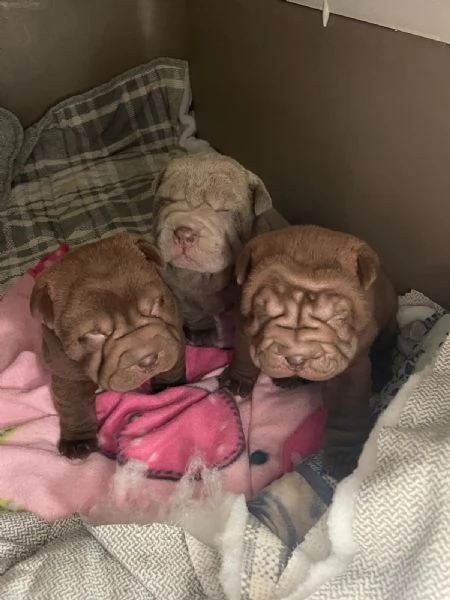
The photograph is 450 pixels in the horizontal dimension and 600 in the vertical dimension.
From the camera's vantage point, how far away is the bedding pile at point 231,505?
3.62 ft

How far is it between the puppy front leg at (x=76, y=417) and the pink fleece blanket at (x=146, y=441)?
29mm

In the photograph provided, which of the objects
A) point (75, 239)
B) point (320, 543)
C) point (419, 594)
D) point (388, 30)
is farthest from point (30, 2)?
point (419, 594)

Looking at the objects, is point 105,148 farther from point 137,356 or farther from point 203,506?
point 203,506

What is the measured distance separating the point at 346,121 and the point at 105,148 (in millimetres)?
1169

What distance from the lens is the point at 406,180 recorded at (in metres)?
→ 1.61

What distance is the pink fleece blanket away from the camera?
1.47 meters

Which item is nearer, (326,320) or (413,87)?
(326,320)

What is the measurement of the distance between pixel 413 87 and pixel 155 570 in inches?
42.4

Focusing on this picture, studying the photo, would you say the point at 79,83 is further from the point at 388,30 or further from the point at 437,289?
the point at 437,289

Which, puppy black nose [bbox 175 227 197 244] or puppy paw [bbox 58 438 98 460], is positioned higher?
puppy black nose [bbox 175 227 197 244]

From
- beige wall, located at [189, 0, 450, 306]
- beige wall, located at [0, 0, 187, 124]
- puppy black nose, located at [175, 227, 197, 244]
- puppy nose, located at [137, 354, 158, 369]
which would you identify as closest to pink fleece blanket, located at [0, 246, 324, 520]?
puppy nose, located at [137, 354, 158, 369]

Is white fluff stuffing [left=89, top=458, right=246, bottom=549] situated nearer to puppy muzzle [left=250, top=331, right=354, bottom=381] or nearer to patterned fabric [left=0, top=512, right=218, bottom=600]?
patterned fabric [left=0, top=512, right=218, bottom=600]

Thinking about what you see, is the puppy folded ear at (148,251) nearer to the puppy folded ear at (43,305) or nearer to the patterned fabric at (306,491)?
the puppy folded ear at (43,305)

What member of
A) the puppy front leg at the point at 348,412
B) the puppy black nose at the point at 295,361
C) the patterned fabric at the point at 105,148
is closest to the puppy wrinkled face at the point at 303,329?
the puppy black nose at the point at 295,361
